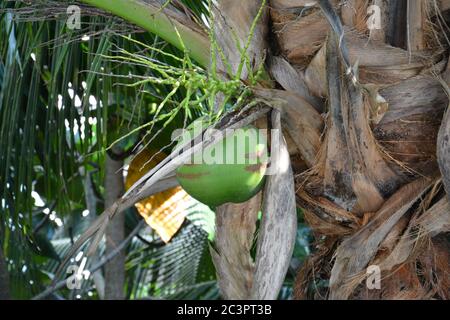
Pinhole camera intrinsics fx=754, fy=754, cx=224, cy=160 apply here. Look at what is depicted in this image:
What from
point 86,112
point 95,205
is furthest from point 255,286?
point 95,205

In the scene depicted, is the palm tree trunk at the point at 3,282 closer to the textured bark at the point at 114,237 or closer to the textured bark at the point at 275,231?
the textured bark at the point at 114,237

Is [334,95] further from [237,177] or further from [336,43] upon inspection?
[237,177]

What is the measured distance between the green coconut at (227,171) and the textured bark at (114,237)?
5.97ft

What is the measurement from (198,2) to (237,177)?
902mm

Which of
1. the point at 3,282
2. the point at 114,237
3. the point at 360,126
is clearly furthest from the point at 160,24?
the point at 114,237

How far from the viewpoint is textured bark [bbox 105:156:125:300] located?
9.71 ft

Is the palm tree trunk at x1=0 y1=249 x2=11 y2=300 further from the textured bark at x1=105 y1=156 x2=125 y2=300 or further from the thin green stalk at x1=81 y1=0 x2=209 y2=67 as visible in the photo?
the thin green stalk at x1=81 y1=0 x2=209 y2=67

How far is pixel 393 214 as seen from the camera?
135 centimetres

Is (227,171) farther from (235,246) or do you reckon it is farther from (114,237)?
(114,237)

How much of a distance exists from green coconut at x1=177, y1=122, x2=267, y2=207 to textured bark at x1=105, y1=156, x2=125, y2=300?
182 centimetres

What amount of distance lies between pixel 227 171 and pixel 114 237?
196 cm

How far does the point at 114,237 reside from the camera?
303 centimetres

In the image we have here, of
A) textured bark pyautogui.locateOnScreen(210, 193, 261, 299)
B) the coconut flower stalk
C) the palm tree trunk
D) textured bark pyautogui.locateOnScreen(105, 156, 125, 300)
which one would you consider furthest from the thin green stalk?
textured bark pyautogui.locateOnScreen(105, 156, 125, 300)

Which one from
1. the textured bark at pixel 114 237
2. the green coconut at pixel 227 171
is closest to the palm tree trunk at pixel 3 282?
the textured bark at pixel 114 237
